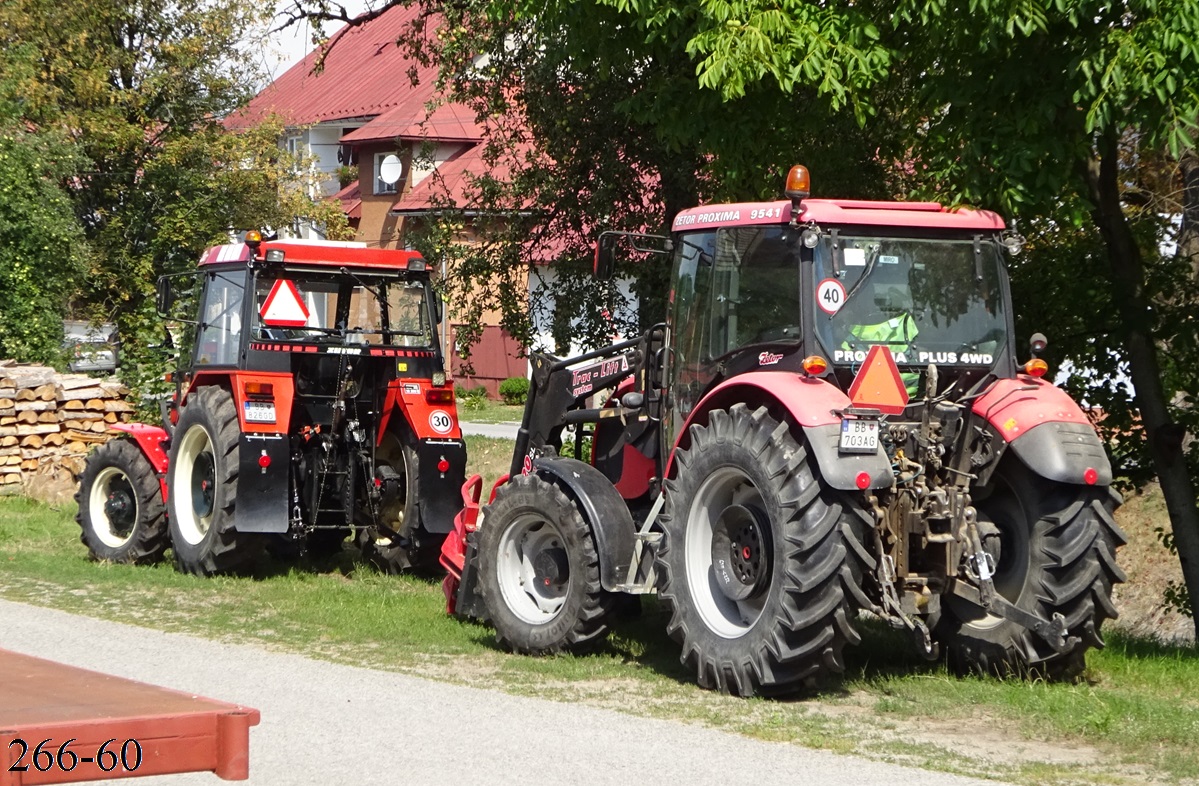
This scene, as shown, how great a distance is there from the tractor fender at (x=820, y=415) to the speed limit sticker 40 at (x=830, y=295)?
0.39 m

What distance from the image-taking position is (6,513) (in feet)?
55.9

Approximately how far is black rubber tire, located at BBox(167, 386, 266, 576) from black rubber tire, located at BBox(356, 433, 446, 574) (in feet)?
3.66

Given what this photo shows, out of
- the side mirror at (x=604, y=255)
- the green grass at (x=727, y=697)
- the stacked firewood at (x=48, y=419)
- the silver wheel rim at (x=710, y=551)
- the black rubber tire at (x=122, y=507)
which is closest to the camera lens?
the green grass at (x=727, y=697)

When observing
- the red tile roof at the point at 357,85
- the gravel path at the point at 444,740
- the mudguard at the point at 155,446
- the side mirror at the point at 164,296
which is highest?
the red tile roof at the point at 357,85

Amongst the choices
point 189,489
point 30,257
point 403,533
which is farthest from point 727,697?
point 30,257

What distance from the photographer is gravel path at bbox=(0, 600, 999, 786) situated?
6320 mm

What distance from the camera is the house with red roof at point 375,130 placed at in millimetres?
36781

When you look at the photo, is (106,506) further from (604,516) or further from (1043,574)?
(1043,574)

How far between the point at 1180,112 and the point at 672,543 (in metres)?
3.61

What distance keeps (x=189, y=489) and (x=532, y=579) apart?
14.8 ft

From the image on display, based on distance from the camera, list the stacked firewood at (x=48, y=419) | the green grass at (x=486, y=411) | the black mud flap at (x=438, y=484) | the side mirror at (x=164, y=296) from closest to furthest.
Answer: the black mud flap at (x=438, y=484), the side mirror at (x=164, y=296), the stacked firewood at (x=48, y=419), the green grass at (x=486, y=411)

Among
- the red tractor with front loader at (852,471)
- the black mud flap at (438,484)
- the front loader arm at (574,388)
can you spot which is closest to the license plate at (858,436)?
the red tractor with front loader at (852,471)

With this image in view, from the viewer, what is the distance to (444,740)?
696cm

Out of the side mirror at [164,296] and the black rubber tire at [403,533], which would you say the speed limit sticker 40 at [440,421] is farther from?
the side mirror at [164,296]
